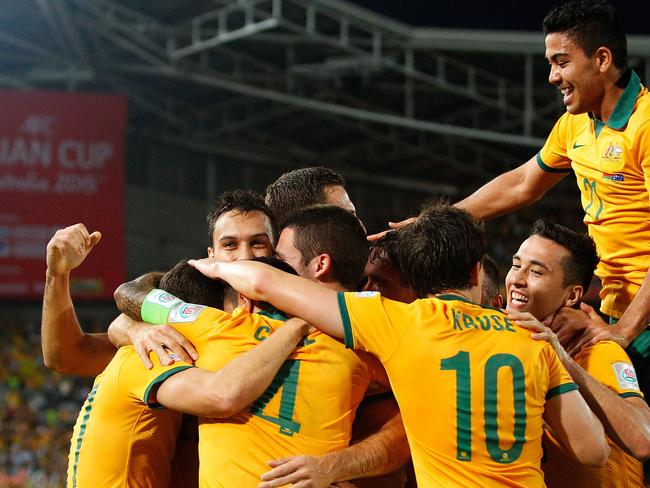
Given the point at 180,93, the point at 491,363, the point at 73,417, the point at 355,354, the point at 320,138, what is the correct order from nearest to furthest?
1. the point at 491,363
2. the point at 355,354
3. the point at 73,417
4. the point at 180,93
5. the point at 320,138

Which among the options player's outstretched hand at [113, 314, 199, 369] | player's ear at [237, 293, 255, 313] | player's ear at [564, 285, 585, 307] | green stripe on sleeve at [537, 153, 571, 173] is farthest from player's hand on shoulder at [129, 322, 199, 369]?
green stripe on sleeve at [537, 153, 571, 173]

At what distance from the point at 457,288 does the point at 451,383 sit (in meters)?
0.32

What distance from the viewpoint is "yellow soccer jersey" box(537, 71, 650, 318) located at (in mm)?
3959

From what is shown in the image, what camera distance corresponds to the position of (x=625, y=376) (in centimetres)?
346

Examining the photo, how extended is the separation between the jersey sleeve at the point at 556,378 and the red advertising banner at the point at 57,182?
1654cm

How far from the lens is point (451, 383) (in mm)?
3025

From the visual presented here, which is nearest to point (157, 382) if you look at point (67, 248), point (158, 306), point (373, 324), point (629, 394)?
point (158, 306)

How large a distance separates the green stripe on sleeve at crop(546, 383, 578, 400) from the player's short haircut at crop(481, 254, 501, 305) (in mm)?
969

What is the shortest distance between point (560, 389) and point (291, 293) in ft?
3.00

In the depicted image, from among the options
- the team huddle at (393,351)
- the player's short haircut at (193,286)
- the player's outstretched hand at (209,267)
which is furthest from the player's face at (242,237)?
the player's outstretched hand at (209,267)

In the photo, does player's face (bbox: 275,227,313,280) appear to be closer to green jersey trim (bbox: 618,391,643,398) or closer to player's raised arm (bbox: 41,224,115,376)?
player's raised arm (bbox: 41,224,115,376)

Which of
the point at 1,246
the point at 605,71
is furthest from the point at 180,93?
the point at 605,71

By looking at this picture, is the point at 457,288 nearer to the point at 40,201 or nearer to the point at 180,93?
the point at 40,201

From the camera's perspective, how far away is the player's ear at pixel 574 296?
3.88 metres
